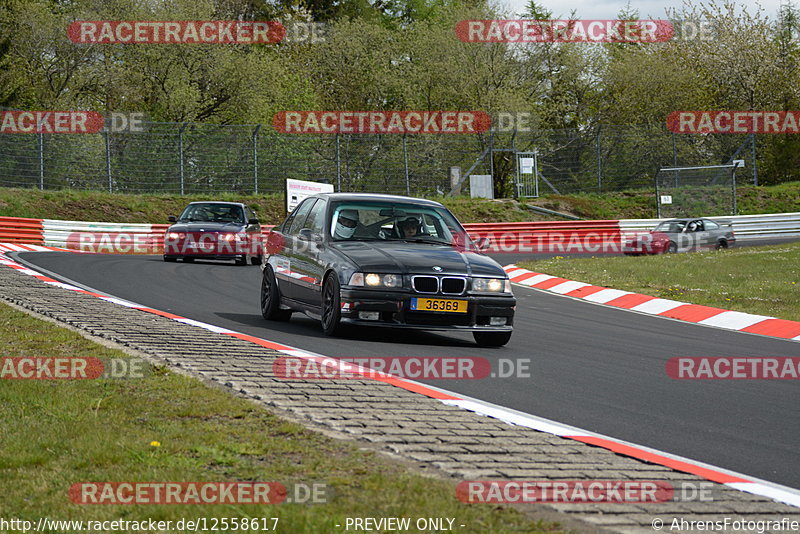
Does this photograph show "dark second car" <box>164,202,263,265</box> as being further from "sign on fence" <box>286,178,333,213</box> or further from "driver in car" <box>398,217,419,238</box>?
"driver in car" <box>398,217,419,238</box>

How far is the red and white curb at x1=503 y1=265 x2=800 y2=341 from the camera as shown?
12891mm

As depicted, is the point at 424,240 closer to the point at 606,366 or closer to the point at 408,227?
the point at 408,227

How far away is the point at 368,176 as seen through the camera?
119ft

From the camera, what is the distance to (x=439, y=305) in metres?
9.76

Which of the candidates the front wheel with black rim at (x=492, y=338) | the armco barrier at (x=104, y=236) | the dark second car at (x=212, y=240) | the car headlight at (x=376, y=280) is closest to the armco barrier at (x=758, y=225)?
the armco barrier at (x=104, y=236)

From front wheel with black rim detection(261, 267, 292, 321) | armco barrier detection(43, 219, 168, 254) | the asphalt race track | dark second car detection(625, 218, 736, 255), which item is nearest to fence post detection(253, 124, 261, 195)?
armco barrier detection(43, 219, 168, 254)

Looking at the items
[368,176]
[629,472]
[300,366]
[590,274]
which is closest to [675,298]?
[590,274]

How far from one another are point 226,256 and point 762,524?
1968 cm

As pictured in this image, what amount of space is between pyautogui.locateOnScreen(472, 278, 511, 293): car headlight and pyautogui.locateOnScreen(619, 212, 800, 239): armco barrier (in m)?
26.8

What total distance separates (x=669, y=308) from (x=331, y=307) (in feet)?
22.5

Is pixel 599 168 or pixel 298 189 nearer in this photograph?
pixel 298 189

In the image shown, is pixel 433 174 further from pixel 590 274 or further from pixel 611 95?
pixel 611 95

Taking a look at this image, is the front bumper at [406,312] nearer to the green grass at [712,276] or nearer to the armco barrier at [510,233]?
the green grass at [712,276]

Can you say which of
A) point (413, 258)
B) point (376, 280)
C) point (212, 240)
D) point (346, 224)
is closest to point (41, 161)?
point (212, 240)
